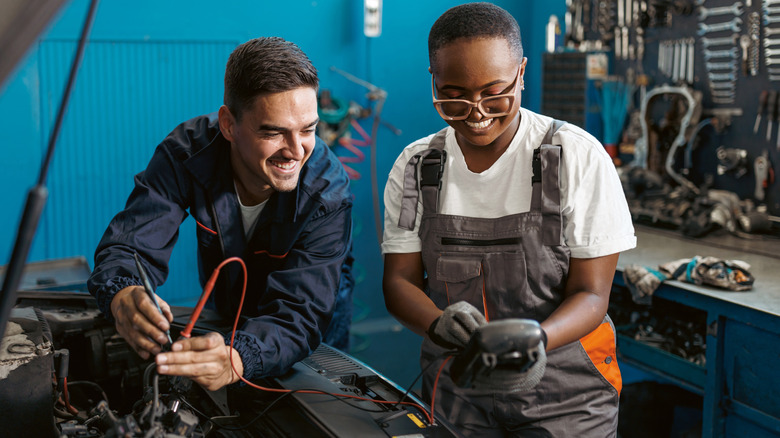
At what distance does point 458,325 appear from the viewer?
4.33 ft

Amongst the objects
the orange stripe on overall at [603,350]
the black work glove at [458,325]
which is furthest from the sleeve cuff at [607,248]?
the black work glove at [458,325]

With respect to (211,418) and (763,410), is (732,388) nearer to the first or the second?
(763,410)

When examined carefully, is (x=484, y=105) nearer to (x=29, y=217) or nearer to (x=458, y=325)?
(x=458, y=325)

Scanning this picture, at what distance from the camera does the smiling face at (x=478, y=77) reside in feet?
4.91

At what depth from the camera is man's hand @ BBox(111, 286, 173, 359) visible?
1.34m

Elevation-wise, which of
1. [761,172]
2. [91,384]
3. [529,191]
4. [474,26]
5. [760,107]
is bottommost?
[91,384]

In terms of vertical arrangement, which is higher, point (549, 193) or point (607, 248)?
point (549, 193)

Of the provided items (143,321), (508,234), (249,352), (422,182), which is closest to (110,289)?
(143,321)

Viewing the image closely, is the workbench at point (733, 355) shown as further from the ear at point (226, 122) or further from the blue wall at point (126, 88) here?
the blue wall at point (126, 88)

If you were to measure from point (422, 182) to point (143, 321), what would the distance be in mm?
674

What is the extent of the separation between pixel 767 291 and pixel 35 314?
7.26 feet

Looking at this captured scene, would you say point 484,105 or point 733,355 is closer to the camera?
point 484,105

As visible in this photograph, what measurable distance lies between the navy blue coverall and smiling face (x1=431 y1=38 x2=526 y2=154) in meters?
0.41

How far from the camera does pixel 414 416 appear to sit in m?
A: 1.34
